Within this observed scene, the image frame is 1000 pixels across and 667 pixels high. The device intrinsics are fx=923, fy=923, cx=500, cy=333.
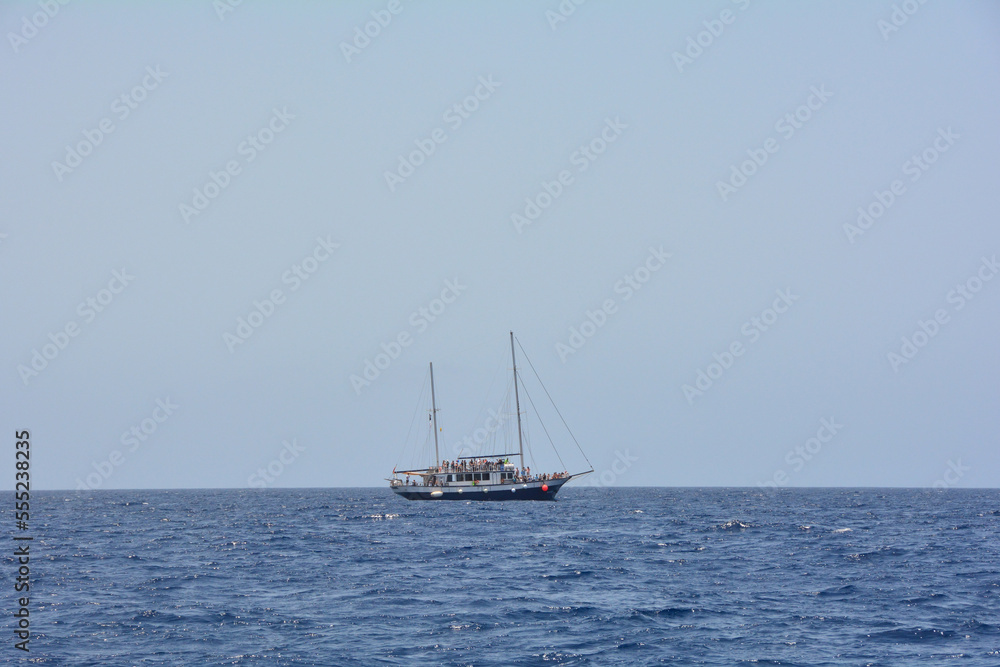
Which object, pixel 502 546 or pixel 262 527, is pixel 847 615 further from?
pixel 262 527

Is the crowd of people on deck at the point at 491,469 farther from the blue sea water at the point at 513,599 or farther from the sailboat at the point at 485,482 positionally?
the blue sea water at the point at 513,599

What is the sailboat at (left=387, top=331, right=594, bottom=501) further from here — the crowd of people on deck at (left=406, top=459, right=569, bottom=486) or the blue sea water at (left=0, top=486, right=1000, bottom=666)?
the blue sea water at (left=0, top=486, right=1000, bottom=666)

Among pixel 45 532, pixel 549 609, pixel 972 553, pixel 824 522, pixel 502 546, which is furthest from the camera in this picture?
pixel 824 522

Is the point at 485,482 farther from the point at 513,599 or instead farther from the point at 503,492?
the point at 513,599

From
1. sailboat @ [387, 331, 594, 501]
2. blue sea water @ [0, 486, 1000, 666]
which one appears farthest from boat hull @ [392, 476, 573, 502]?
blue sea water @ [0, 486, 1000, 666]

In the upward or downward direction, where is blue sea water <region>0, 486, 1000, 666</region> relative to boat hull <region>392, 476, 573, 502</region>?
downward

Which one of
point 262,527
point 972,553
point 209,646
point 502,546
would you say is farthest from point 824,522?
point 209,646

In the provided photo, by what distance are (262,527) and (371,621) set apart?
4227 cm

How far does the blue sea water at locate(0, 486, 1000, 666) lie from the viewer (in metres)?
25.4

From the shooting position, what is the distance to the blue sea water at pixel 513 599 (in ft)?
83.5

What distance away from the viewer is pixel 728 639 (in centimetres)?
2691

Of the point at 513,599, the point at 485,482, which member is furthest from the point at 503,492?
the point at 513,599

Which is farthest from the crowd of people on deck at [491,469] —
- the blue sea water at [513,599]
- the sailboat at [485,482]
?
the blue sea water at [513,599]

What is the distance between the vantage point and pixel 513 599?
110 feet
